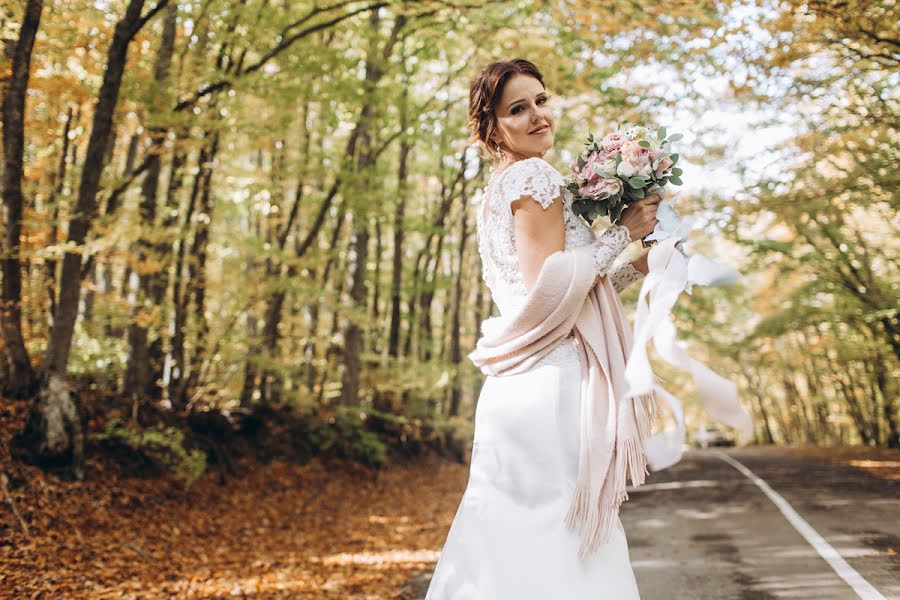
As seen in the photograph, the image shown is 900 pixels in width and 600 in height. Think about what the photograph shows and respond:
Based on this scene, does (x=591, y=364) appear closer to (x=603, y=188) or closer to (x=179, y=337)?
(x=603, y=188)

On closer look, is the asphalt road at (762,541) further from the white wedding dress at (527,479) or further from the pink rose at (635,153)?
the pink rose at (635,153)

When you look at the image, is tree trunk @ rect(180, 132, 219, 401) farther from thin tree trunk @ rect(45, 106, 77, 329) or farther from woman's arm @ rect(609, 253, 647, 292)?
woman's arm @ rect(609, 253, 647, 292)

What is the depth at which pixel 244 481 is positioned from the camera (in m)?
10.6

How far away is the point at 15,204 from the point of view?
6.77 metres

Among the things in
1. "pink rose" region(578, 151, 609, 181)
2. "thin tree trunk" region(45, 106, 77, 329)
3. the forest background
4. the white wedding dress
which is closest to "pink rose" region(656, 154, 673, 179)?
"pink rose" region(578, 151, 609, 181)

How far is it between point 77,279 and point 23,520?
98.8 inches

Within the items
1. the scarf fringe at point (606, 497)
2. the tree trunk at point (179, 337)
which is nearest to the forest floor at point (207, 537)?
the tree trunk at point (179, 337)

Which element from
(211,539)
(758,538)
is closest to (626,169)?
(758,538)

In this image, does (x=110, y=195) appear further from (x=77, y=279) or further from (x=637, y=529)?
(x=637, y=529)

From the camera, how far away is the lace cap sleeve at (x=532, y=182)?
2.49 m

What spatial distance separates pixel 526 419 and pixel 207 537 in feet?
21.2

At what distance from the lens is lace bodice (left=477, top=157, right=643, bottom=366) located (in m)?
2.51

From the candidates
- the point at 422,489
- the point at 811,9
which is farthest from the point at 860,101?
the point at 422,489

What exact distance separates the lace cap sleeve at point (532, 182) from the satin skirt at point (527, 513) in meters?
0.62
